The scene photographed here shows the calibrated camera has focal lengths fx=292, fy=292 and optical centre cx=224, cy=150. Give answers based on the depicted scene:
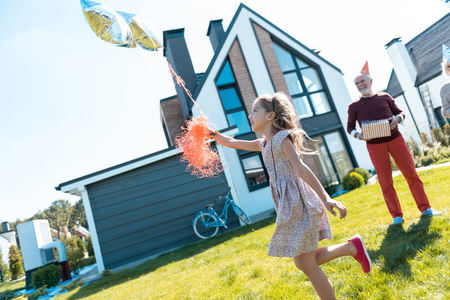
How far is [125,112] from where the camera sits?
673cm

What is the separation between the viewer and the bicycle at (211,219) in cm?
834

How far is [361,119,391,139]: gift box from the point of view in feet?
11.1

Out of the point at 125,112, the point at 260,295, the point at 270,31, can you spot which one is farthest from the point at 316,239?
the point at 270,31

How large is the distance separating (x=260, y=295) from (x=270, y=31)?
13.2m

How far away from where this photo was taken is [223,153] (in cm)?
962

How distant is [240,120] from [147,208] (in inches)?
222

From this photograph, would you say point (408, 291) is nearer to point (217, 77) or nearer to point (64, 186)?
point (64, 186)

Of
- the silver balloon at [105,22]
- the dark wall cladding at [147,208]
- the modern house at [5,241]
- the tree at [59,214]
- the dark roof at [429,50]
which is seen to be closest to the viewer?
the silver balloon at [105,22]

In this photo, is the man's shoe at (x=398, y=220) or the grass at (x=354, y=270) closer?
the grass at (x=354, y=270)

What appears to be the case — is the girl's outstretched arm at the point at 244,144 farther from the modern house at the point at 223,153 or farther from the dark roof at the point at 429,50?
the dark roof at the point at 429,50

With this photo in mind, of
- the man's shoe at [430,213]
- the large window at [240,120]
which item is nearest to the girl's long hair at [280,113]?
the man's shoe at [430,213]

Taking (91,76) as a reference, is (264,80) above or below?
above

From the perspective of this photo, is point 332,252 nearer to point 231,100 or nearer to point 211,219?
point 211,219

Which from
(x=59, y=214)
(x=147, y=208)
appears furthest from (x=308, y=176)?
(x=59, y=214)
